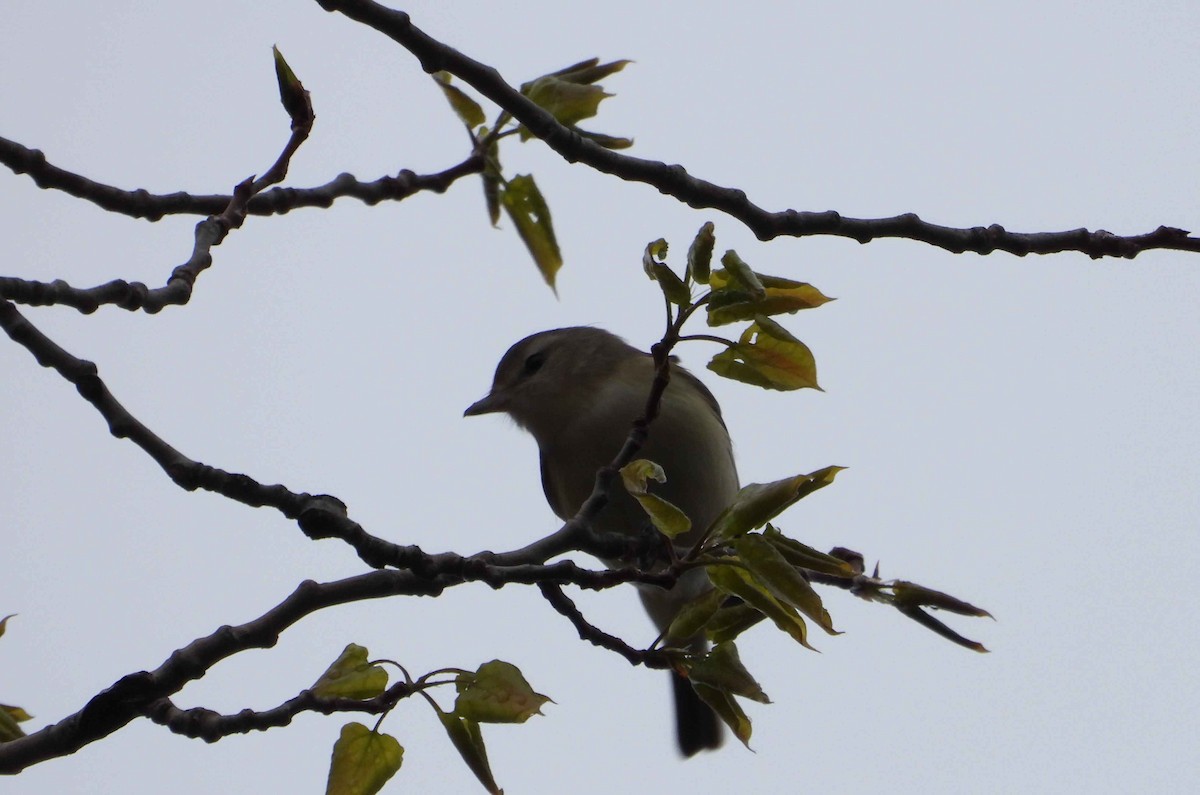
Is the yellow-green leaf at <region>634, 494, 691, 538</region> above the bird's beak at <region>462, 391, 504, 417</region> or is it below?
below

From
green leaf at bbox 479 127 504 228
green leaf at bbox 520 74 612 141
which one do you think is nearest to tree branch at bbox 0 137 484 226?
green leaf at bbox 479 127 504 228

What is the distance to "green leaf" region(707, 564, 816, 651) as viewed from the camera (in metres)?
2.46

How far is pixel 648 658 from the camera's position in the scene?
2969mm

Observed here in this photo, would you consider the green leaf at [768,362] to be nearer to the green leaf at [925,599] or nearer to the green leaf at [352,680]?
the green leaf at [925,599]

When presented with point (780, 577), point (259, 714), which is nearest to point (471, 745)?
point (259, 714)

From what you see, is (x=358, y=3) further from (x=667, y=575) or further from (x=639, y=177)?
Result: (x=667, y=575)

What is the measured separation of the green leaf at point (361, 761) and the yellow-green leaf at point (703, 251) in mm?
1199

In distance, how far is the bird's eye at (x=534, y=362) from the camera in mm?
6691

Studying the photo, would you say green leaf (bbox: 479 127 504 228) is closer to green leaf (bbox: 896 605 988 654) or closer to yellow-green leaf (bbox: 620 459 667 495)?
yellow-green leaf (bbox: 620 459 667 495)

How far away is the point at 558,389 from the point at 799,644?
13.0 feet

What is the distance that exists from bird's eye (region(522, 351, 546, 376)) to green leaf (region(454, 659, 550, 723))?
405 centimetres

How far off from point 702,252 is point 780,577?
730 mm

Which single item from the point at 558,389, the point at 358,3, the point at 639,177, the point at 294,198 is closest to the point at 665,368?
the point at 639,177

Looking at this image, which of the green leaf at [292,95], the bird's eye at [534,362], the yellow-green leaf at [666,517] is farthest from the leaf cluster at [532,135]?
the bird's eye at [534,362]
